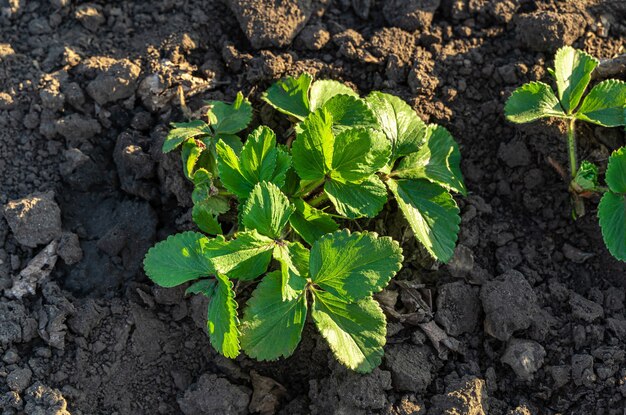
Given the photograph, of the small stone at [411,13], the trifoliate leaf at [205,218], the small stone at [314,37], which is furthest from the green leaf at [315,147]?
the small stone at [411,13]

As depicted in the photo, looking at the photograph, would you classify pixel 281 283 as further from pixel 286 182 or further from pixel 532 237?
pixel 532 237

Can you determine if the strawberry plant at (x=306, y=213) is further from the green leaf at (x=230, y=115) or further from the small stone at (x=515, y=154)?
the small stone at (x=515, y=154)

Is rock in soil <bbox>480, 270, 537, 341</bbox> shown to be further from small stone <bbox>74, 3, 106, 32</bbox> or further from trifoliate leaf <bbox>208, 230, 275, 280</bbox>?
small stone <bbox>74, 3, 106, 32</bbox>

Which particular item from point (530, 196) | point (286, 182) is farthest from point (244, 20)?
point (530, 196)

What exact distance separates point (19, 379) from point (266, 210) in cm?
106

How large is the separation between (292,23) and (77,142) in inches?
40.6

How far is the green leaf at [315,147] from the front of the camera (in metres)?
2.35

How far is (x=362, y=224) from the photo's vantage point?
2699 millimetres

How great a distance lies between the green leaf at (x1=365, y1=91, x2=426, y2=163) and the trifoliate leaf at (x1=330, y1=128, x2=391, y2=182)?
7.5 inches

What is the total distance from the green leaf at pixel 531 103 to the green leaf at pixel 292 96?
2.56 feet

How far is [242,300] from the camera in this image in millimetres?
2594

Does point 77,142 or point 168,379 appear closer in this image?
point 168,379

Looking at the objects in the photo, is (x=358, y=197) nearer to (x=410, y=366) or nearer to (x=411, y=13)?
(x=410, y=366)

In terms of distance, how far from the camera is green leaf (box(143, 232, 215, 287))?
240 centimetres
